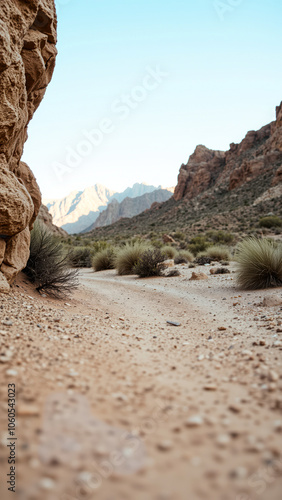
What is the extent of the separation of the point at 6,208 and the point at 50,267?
8.57 feet

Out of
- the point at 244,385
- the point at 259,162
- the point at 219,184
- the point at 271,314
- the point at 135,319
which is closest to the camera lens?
the point at 244,385

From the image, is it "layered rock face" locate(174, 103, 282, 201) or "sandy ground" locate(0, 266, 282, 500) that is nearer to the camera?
"sandy ground" locate(0, 266, 282, 500)

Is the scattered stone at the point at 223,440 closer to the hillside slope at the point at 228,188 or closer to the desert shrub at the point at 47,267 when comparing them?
the desert shrub at the point at 47,267

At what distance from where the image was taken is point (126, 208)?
156 metres

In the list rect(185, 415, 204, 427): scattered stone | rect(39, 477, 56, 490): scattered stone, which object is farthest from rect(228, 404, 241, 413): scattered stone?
rect(39, 477, 56, 490): scattered stone

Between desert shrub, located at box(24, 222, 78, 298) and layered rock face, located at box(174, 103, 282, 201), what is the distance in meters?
43.2

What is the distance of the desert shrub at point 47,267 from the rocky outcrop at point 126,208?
433 feet

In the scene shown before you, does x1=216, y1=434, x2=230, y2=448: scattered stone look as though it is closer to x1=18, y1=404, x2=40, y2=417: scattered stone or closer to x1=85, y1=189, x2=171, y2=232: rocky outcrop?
x1=18, y1=404, x2=40, y2=417: scattered stone

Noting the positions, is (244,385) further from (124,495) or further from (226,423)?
(124,495)

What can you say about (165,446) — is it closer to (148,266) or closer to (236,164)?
(148,266)

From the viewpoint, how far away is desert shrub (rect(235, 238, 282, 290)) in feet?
25.9

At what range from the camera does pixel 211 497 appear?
1188 mm

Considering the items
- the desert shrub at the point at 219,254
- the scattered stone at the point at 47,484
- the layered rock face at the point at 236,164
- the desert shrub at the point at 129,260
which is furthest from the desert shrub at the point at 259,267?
the layered rock face at the point at 236,164

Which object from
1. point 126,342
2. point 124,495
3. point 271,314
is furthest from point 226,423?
point 271,314
